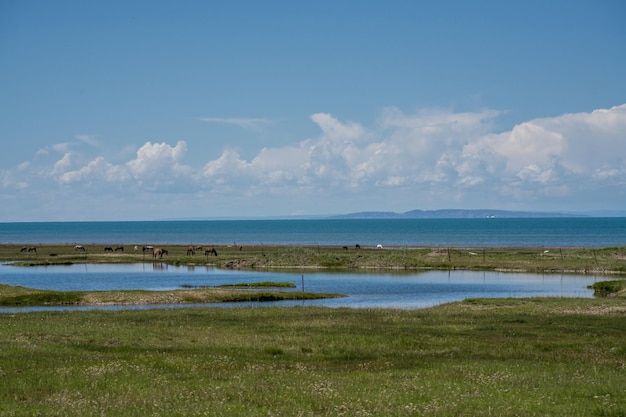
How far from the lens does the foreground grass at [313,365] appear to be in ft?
57.9

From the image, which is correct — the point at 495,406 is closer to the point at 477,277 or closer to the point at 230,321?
the point at 230,321

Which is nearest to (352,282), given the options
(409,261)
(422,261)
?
(409,261)

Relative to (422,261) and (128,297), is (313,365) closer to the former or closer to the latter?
(128,297)

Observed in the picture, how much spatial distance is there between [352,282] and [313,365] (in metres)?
49.6

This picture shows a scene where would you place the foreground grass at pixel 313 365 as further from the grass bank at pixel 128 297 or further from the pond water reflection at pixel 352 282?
the pond water reflection at pixel 352 282

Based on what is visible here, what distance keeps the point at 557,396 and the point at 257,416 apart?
7.53 metres

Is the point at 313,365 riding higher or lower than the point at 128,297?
higher

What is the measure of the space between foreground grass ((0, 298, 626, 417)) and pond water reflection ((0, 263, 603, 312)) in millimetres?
16358

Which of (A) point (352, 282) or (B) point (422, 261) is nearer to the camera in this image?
(A) point (352, 282)

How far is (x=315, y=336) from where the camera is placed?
31.4 meters

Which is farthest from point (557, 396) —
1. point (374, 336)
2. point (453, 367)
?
point (374, 336)

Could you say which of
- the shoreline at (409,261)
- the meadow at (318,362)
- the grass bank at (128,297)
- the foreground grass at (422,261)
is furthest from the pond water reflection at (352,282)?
the meadow at (318,362)

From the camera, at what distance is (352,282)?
73812mm

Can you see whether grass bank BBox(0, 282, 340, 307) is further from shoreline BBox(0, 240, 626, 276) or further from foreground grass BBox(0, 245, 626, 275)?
foreground grass BBox(0, 245, 626, 275)
